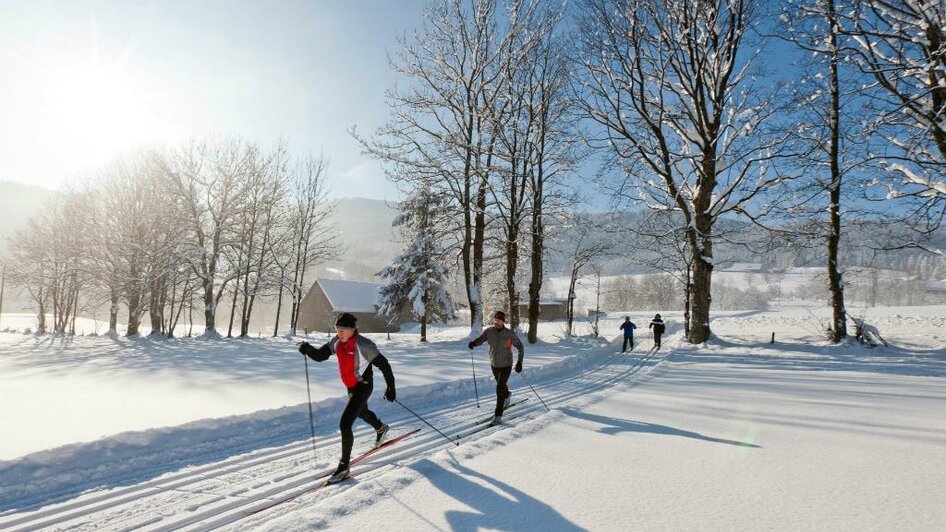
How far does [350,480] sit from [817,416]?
294 inches

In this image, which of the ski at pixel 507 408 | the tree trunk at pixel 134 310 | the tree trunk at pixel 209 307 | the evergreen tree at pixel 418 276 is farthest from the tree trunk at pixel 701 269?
the tree trunk at pixel 134 310

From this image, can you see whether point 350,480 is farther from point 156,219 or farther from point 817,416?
point 156,219

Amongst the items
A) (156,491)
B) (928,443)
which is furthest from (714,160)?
(156,491)

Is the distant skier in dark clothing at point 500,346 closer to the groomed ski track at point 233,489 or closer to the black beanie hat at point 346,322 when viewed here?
the groomed ski track at point 233,489

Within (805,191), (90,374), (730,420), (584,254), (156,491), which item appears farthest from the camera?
(584,254)

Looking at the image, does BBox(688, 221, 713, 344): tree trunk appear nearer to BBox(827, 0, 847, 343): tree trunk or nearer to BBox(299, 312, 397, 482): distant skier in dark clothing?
BBox(827, 0, 847, 343): tree trunk

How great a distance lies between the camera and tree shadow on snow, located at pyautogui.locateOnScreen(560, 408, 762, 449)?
19.6ft

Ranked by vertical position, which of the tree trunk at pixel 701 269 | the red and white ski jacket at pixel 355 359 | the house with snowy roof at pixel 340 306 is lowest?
the house with snowy roof at pixel 340 306

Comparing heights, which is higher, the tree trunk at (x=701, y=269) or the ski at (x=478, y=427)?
the tree trunk at (x=701, y=269)

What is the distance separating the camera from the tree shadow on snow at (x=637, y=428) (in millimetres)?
5965

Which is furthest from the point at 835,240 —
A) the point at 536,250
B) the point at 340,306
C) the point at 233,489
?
the point at 340,306

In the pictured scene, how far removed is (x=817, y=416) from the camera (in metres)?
7.39

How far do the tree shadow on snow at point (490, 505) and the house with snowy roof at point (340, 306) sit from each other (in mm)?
45277

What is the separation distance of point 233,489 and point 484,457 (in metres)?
2.68
